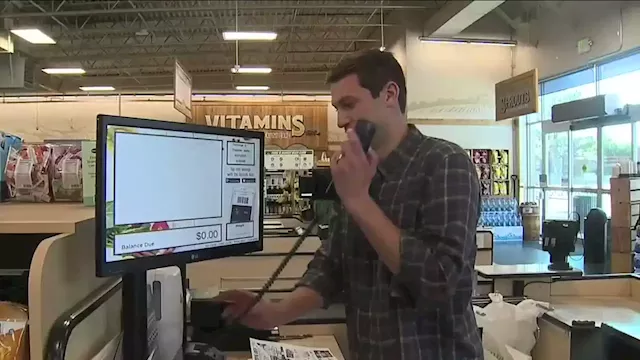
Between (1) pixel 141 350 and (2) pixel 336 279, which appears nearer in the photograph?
(1) pixel 141 350

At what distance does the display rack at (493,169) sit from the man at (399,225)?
8359mm

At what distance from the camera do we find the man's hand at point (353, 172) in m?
0.91

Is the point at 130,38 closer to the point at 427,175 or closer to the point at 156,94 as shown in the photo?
the point at 156,94

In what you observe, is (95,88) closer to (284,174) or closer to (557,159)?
(284,174)

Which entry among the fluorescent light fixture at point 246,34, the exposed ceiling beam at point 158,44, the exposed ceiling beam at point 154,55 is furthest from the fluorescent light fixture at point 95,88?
the fluorescent light fixture at point 246,34

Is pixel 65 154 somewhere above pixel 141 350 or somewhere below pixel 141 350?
above

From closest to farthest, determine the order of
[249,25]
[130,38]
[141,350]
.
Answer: [141,350] < [249,25] < [130,38]

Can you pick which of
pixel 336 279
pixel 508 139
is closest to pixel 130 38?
pixel 508 139

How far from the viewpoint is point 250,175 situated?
1355mm

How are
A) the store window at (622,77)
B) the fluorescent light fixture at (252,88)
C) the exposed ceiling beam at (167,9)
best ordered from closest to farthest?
the store window at (622,77)
the exposed ceiling beam at (167,9)
the fluorescent light fixture at (252,88)

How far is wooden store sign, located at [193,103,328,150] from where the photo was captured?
1236 cm

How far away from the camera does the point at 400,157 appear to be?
1.13 meters

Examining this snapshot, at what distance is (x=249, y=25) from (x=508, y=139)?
424cm

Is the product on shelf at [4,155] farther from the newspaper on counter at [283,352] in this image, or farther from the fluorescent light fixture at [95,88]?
the fluorescent light fixture at [95,88]
